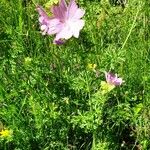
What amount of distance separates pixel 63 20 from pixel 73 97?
1.99ft

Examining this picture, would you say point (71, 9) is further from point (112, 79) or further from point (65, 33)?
point (112, 79)

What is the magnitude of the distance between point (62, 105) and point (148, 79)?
0.47 meters

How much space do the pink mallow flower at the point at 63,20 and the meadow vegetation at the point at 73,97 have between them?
0.22m

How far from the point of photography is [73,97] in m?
2.23

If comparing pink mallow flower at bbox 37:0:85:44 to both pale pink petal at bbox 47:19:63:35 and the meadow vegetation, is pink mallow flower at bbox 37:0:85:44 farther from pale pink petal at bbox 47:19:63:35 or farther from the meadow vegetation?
the meadow vegetation

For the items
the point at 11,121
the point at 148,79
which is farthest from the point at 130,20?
the point at 11,121

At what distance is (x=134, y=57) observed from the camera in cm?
243

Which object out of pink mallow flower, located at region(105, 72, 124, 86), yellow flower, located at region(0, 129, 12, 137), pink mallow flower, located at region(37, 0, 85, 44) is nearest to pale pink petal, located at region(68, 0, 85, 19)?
pink mallow flower, located at region(37, 0, 85, 44)

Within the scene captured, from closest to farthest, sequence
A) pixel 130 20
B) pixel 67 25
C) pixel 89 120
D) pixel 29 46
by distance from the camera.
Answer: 1. pixel 67 25
2. pixel 89 120
3. pixel 29 46
4. pixel 130 20

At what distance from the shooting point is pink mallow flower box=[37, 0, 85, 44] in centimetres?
168

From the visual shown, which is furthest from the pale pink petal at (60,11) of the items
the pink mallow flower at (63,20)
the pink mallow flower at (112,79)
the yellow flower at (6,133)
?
the yellow flower at (6,133)

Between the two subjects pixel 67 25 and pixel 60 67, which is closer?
pixel 67 25

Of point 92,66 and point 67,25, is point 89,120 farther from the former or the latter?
point 67,25

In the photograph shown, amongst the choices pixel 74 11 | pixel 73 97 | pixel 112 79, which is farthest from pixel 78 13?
pixel 73 97
